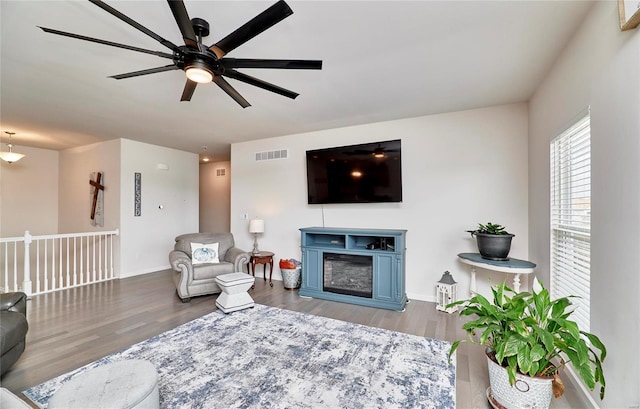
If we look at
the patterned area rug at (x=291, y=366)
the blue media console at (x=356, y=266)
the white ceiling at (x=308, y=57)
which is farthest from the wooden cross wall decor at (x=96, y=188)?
the blue media console at (x=356, y=266)

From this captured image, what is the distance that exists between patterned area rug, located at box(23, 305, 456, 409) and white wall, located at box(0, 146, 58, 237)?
564 centimetres

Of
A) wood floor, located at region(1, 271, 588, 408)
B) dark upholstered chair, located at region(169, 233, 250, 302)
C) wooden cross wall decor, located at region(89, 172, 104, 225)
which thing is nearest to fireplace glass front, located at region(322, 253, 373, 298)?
wood floor, located at region(1, 271, 588, 408)

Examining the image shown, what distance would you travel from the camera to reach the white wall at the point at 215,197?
7180mm

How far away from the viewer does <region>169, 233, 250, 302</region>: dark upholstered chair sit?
362 cm

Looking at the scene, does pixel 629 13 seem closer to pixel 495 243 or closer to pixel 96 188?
pixel 495 243

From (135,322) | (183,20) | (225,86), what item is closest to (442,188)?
(225,86)

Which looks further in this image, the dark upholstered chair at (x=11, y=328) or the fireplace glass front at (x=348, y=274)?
the fireplace glass front at (x=348, y=274)

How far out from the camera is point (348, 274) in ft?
12.6

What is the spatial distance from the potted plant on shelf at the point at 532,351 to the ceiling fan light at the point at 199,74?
2.45 metres

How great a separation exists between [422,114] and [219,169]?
558 centimetres

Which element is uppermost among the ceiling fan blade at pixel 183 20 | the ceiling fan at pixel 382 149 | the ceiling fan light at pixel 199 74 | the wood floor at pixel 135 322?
the ceiling fan blade at pixel 183 20

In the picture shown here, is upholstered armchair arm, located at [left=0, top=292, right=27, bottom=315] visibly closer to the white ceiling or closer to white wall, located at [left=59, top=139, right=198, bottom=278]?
the white ceiling

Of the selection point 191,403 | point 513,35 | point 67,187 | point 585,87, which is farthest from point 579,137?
point 67,187

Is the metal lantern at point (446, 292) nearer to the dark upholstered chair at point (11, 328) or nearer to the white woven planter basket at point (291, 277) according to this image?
the white woven planter basket at point (291, 277)
